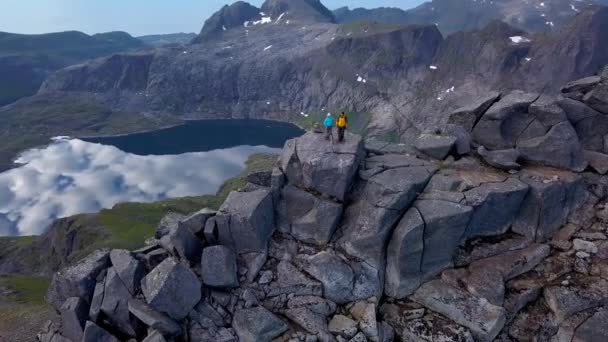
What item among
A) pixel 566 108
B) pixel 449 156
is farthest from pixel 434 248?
pixel 566 108

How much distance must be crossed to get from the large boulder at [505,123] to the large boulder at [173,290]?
1056 inches

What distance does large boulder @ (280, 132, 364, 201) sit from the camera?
31.2m

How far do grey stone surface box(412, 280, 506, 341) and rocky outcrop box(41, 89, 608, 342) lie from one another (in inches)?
2.8

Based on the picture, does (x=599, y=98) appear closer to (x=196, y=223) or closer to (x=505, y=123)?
(x=505, y=123)

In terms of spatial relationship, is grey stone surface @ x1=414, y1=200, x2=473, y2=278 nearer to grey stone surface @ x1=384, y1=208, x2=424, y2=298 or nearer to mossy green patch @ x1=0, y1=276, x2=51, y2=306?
grey stone surface @ x1=384, y1=208, x2=424, y2=298

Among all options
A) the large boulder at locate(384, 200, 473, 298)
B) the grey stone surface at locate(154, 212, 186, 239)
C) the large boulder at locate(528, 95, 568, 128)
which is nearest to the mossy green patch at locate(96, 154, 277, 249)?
Result: the grey stone surface at locate(154, 212, 186, 239)

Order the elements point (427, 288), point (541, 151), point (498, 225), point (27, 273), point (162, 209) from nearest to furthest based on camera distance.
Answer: point (427, 288) → point (498, 225) → point (541, 151) → point (27, 273) → point (162, 209)

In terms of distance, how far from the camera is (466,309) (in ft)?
88.7

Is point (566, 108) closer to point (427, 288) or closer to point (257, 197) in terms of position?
point (427, 288)

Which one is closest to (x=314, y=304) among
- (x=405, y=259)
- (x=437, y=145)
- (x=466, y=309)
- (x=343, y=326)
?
(x=343, y=326)

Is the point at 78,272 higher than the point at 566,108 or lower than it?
lower

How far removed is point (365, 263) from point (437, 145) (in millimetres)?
12697

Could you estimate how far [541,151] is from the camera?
34094 mm

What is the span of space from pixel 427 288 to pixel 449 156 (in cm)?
1192
